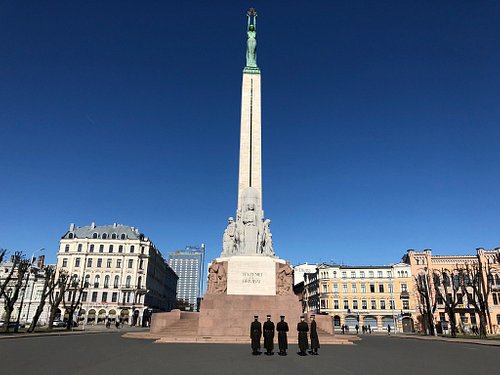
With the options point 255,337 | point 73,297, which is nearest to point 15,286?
point 73,297

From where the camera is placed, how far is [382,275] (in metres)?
64.3

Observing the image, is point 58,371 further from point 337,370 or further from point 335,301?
point 335,301

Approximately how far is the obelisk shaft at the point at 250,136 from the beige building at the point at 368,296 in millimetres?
40529

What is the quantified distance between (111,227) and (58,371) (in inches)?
2642

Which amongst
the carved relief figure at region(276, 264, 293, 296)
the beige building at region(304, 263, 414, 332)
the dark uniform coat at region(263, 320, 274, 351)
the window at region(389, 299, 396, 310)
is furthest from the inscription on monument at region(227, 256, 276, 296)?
the window at region(389, 299, 396, 310)

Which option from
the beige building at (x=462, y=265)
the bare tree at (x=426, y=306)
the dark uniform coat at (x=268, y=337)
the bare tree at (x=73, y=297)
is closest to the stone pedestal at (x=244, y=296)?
the dark uniform coat at (x=268, y=337)

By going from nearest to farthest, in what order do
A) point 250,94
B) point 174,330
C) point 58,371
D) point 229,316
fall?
point 58,371 < point 229,316 < point 174,330 < point 250,94

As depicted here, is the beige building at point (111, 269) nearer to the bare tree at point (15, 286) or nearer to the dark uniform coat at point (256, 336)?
the bare tree at point (15, 286)

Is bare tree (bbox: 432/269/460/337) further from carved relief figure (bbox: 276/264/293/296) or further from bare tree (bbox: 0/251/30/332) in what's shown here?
bare tree (bbox: 0/251/30/332)

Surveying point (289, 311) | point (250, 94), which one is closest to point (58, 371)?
point (289, 311)

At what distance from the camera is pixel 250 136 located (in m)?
31.1

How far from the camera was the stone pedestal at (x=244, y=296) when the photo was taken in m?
20.0

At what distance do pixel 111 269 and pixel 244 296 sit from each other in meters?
53.3

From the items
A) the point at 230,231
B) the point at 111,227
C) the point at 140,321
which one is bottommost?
the point at 140,321
